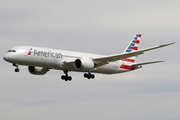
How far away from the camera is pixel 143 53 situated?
63.2 m

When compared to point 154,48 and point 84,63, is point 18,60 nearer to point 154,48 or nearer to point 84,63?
point 84,63

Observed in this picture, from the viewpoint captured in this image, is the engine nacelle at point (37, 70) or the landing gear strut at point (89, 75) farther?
the engine nacelle at point (37, 70)

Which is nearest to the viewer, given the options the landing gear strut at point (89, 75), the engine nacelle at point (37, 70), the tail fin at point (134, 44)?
the landing gear strut at point (89, 75)

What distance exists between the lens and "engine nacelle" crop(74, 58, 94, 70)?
65.1 metres

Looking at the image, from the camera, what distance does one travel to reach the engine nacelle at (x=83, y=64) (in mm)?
65088

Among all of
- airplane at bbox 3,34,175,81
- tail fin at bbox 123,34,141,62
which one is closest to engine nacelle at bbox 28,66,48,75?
airplane at bbox 3,34,175,81

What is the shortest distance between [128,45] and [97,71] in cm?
1115

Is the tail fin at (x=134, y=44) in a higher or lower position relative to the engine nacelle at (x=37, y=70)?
higher

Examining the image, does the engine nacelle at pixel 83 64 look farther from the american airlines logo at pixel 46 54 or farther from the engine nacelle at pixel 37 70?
the engine nacelle at pixel 37 70

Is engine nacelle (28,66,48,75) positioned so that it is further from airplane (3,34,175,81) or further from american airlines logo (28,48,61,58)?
american airlines logo (28,48,61,58)

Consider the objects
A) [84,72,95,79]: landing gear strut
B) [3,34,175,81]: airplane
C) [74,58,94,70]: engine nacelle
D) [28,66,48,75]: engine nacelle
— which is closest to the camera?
[3,34,175,81]: airplane

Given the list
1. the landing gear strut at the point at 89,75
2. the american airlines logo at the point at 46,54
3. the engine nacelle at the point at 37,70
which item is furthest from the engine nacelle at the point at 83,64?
the engine nacelle at the point at 37,70

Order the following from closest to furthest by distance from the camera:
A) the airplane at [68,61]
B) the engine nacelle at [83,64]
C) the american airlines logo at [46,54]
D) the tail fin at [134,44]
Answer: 1. the airplane at [68,61]
2. the american airlines logo at [46,54]
3. the engine nacelle at [83,64]
4. the tail fin at [134,44]

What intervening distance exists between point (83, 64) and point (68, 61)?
8.51ft
